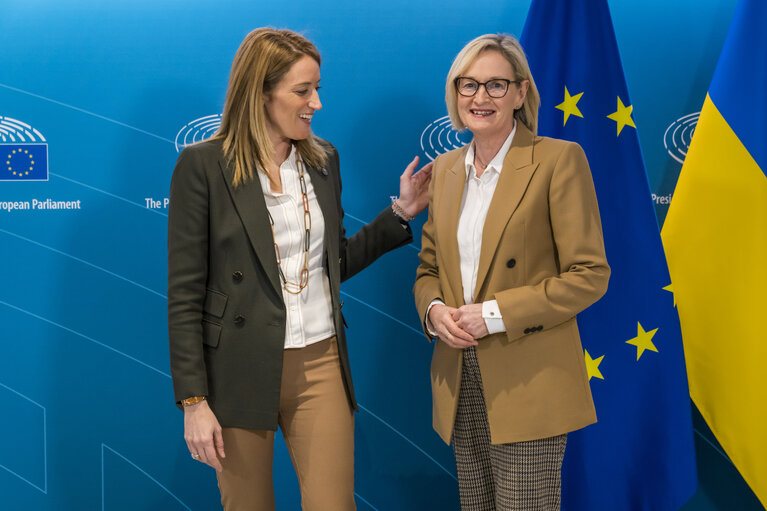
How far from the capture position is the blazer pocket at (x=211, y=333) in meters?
1.88

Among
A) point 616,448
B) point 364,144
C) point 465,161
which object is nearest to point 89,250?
point 364,144

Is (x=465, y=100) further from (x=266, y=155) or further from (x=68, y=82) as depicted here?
(x=68, y=82)

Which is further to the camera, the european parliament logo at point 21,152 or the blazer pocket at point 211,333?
the european parliament logo at point 21,152

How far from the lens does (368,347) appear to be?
291cm

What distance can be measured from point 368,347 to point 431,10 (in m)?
1.42

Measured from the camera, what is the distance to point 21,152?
112 inches

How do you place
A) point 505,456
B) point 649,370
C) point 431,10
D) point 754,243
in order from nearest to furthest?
point 505,456
point 754,243
point 649,370
point 431,10

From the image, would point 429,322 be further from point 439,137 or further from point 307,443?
point 439,137

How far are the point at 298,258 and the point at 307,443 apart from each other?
0.54 m

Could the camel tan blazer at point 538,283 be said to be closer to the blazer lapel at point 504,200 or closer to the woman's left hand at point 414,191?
the blazer lapel at point 504,200

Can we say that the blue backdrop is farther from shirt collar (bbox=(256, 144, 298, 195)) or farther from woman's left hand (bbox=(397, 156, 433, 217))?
shirt collar (bbox=(256, 144, 298, 195))

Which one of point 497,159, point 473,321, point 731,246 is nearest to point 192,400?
point 473,321

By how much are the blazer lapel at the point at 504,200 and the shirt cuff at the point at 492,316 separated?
0.07 m

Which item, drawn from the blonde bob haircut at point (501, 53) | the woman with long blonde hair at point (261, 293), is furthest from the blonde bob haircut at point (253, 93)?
the blonde bob haircut at point (501, 53)
